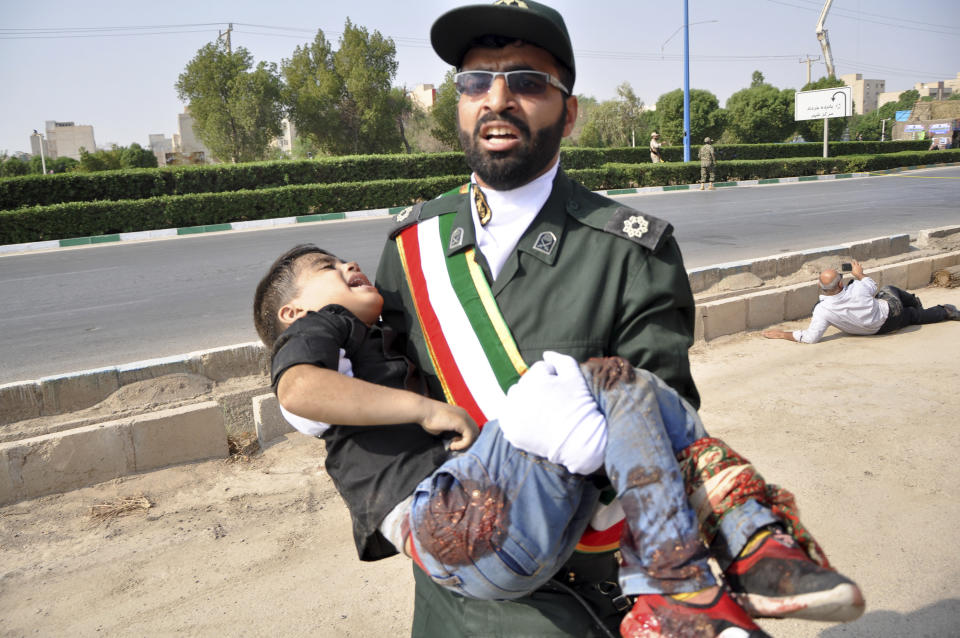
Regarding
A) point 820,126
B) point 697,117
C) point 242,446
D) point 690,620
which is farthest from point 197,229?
point 820,126

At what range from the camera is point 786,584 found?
3.61 feet

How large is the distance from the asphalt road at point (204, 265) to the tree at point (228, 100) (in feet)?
58.9

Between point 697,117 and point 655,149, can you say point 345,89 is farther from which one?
point 697,117

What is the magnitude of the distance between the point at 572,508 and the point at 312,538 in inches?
99.2

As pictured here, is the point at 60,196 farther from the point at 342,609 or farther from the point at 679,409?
the point at 679,409

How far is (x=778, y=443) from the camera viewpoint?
4.43 meters

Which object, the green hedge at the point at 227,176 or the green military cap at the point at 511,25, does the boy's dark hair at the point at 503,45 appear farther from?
the green hedge at the point at 227,176

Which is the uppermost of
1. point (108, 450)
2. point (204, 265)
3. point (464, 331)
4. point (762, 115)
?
point (762, 115)

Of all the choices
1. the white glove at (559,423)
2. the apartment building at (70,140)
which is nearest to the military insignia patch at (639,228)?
the white glove at (559,423)

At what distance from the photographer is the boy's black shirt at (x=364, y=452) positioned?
148 centimetres

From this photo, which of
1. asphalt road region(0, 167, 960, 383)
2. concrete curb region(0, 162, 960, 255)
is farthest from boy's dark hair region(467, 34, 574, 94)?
Result: concrete curb region(0, 162, 960, 255)

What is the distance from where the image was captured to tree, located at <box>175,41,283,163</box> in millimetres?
31625

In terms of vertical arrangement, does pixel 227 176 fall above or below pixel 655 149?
below

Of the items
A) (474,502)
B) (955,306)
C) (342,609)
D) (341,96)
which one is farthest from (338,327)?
(341,96)
